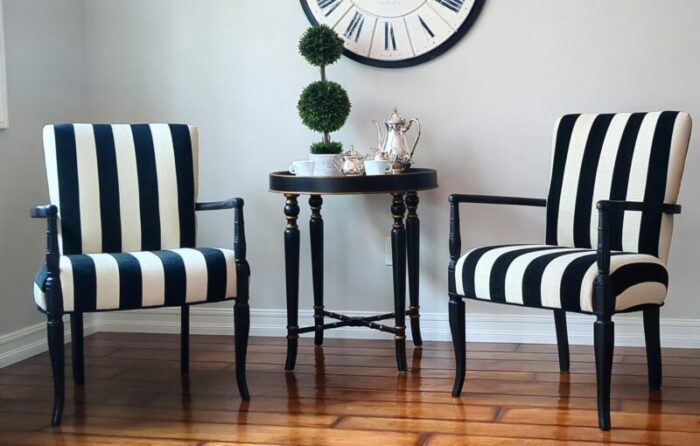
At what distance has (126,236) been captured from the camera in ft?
10.3

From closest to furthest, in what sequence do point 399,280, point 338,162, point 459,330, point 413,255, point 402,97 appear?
point 459,330 → point 399,280 → point 338,162 → point 413,255 → point 402,97

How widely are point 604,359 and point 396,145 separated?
47.2 inches

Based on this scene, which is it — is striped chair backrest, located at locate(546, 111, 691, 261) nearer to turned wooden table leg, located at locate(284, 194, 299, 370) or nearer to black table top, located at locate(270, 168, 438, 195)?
black table top, located at locate(270, 168, 438, 195)

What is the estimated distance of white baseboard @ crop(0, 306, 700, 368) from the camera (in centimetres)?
352

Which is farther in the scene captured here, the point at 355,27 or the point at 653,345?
the point at 355,27

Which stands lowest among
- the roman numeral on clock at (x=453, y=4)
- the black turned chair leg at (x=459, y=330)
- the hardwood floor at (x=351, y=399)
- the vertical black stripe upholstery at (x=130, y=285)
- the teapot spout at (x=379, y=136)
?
the hardwood floor at (x=351, y=399)

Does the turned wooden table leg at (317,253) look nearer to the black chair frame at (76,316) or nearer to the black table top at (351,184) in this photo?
the black table top at (351,184)

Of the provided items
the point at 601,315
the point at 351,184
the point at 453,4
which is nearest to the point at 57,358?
the point at 351,184

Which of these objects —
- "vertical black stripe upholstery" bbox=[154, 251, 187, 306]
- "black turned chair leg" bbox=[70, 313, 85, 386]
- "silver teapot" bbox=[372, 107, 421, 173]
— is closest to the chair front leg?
"silver teapot" bbox=[372, 107, 421, 173]

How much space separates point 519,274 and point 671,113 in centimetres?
76

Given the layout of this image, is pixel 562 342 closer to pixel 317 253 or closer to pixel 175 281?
pixel 317 253

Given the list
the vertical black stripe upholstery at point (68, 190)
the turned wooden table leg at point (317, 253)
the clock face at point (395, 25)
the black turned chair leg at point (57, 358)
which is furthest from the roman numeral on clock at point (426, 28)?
the black turned chair leg at point (57, 358)

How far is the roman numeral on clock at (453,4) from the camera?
11.7ft

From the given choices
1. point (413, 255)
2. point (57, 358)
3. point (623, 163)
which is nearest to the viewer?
point (57, 358)
